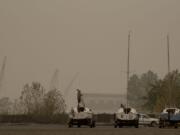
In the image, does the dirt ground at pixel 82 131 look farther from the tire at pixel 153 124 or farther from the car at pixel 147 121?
the car at pixel 147 121

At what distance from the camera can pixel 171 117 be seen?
57812 mm

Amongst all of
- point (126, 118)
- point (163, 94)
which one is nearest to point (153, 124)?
point (126, 118)

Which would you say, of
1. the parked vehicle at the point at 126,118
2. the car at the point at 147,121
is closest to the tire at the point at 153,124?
the car at the point at 147,121

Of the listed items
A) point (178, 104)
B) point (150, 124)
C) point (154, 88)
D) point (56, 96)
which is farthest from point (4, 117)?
point (154, 88)

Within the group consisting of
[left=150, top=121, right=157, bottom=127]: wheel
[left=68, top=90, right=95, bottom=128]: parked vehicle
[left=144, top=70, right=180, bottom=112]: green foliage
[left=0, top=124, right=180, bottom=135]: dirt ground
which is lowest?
[left=0, top=124, right=180, bottom=135]: dirt ground

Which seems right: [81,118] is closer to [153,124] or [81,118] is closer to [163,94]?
[153,124]

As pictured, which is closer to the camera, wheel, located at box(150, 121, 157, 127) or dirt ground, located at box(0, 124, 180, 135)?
dirt ground, located at box(0, 124, 180, 135)

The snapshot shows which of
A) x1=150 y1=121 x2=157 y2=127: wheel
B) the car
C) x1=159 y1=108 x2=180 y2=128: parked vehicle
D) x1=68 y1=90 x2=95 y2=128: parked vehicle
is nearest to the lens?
x1=68 y1=90 x2=95 y2=128: parked vehicle

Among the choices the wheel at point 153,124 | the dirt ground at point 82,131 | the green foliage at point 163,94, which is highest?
the green foliage at point 163,94

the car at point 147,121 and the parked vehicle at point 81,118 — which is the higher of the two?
the car at point 147,121

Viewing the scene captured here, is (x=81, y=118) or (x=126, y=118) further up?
(x=126, y=118)

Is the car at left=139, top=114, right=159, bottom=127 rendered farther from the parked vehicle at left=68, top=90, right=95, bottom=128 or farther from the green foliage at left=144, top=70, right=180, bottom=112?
the green foliage at left=144, top=70, right=180, bottom=112

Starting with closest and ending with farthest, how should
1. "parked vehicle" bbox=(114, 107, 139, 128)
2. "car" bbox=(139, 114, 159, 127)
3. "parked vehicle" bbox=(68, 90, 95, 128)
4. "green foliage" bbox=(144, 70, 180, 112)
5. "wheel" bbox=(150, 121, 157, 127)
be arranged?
"parked vehicle" bbox=(68, 90, 95, 128) < "parked vehicle" bbox=(114, 107, 139, 128) < "wheel" bbox=(150, 121, 157, 127) < "car" bbox=(139, 114, 159, 127) < "green foliage" bbox=(144, 70, 180, 112)

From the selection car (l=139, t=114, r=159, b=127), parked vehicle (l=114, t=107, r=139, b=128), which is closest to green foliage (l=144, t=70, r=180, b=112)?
car (l=139, t=114, r=159, b=127)
